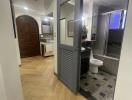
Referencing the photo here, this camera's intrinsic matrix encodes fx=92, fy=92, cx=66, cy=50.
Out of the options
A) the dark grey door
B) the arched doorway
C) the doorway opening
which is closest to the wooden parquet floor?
the dark grey door

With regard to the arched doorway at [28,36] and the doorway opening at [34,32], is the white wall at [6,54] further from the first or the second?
the arched doorway at [28,36]

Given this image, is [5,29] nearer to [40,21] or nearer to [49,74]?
[49,74]

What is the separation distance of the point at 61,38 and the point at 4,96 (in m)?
1.62

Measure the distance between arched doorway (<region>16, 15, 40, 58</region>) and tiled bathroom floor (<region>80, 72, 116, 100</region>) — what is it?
3.22 m

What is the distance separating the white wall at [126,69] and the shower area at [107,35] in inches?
74.1

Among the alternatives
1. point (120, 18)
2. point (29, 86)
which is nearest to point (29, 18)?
point (29, 86)

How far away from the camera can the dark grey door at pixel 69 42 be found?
5.47ft

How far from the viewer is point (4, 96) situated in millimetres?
821

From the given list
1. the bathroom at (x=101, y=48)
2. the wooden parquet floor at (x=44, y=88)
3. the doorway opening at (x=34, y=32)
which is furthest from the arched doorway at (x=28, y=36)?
the bathroom at (x=101, y=48)

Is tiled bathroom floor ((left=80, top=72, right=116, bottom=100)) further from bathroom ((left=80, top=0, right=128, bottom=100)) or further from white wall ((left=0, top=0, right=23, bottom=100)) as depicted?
white wall ((left=0, top=0, right=23, bottom=100))

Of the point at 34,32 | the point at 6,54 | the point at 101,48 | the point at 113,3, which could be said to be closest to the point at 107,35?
the point at 101,48

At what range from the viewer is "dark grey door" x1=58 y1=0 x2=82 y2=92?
1668 mm

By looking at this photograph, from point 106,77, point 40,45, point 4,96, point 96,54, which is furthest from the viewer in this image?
point 40,45

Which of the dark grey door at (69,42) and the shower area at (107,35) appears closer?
the dark grey door at (69,42)
